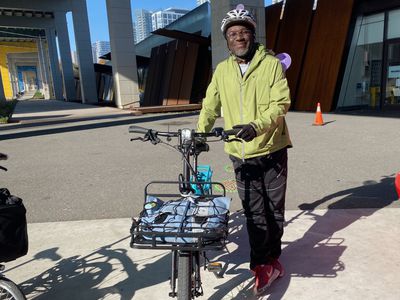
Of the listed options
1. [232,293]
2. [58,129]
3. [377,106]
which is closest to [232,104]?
[232,293]

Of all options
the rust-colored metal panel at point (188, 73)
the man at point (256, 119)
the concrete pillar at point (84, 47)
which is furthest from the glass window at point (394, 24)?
the concrete pillar at point (84, 47)

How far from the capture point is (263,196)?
288 centimetres

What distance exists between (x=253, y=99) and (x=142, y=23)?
316 ft

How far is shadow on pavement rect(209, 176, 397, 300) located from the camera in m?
3.06

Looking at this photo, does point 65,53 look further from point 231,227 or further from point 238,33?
point 238,33

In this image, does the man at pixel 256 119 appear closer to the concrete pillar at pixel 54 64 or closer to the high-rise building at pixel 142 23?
the concrete pillar at pixel 54 64

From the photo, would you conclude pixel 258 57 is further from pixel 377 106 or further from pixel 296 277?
pixel 377 106

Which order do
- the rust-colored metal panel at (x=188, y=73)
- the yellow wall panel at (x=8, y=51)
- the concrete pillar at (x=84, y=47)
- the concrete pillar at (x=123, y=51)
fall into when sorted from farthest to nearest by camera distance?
the yellow wall panel at (x=8, y=51) < the concrete pillar at (x=84, y=47) < the concrete pillar at (x=123, y=51) < the rust-colored metal panel at (x=188, y=73)

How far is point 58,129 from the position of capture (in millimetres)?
14070

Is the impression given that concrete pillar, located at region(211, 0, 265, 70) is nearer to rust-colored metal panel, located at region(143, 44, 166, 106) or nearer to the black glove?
rust-colored metal panel, located at region(143, 44, 166, 106)

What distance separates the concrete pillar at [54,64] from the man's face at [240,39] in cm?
5024

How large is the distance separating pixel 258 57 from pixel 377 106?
15.1 meters

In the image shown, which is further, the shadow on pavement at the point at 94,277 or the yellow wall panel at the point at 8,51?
the yellow wall panel at the point at 8,51

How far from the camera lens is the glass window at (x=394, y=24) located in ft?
47.4
